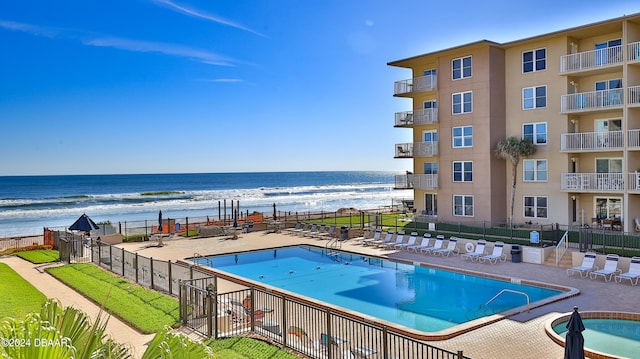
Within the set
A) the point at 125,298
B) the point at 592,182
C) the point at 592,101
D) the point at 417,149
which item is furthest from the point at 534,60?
the point at 125,298

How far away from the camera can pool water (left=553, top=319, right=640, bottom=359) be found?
458 inches

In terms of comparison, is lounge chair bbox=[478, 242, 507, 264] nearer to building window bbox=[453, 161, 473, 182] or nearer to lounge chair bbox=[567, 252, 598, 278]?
lounge chair bbox=[567, 252, 598, 278]

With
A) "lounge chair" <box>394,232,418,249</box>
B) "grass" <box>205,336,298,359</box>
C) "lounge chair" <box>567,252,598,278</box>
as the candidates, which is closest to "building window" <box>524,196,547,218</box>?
"lounge chair" <box>394,232,418,249</box>

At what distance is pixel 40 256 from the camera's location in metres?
24.5

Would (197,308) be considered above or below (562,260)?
above

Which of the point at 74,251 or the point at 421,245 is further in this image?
the point at 421,245

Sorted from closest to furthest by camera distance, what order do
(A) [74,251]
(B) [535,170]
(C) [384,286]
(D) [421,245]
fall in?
(C) [384,286] < (A) [74,251] < (D) [421,245] < (B) [535,170]

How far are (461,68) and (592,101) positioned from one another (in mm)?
7469

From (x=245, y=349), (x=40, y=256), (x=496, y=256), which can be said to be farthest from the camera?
(x=40, y=256)

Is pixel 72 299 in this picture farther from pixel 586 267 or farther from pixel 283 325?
pixel 586 267

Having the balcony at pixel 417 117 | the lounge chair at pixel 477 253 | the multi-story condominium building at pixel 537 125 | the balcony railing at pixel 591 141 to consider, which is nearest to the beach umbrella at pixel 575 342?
the lounge chair at pixel 477 253

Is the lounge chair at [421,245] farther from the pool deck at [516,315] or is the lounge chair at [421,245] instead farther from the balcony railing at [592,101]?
the balcony railing at [592,101]

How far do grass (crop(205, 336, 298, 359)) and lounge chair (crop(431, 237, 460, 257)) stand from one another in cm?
1431

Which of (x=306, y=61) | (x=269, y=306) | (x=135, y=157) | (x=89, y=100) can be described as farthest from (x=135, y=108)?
(x=269, y=306)
